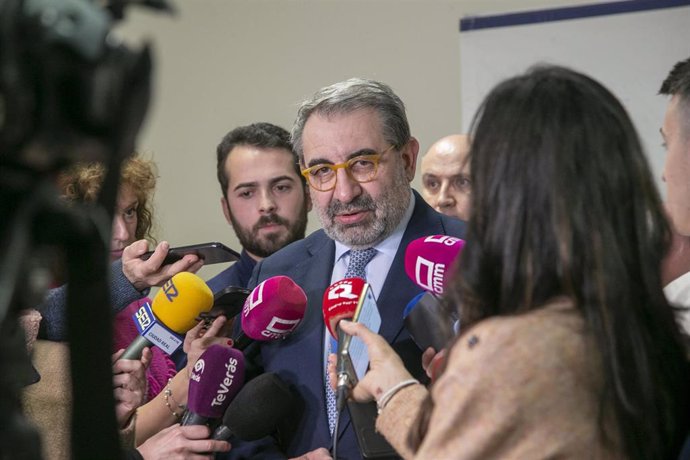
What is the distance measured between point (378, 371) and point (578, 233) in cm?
44

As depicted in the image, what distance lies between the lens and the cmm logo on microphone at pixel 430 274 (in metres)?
1.66

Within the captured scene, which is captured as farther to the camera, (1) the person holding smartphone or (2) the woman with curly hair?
(2) the woman with curly hair

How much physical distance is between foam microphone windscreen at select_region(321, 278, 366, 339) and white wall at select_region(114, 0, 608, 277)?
7.01ft

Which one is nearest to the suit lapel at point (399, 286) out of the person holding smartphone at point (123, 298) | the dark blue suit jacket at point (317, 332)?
the dark blue suit jacket at point (317, 332)

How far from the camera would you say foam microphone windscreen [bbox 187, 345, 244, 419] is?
5.59 ft

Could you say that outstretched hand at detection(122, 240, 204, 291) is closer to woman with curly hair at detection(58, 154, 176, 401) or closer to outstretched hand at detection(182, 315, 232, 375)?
outstretched hand at detection(182, 315, 232, 375)

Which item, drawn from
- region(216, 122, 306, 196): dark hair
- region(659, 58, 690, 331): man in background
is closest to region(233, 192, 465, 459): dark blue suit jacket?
region(659, 58, 690, 331): man in background

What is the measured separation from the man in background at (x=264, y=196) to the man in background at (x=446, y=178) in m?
0.48

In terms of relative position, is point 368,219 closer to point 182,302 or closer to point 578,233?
point 182,302

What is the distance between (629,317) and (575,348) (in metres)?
0.08

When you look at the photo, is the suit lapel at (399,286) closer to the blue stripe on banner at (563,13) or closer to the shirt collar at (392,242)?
the shirt collar at (392,242)

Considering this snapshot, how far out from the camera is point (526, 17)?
3627 millimetres

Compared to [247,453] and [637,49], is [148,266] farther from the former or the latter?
[637,49]

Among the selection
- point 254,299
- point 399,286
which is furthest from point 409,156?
point 254,299
